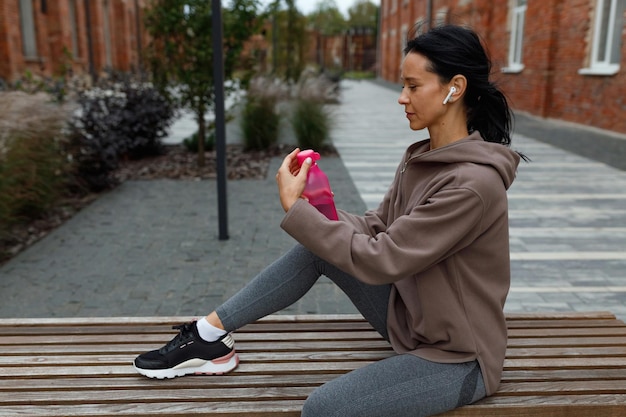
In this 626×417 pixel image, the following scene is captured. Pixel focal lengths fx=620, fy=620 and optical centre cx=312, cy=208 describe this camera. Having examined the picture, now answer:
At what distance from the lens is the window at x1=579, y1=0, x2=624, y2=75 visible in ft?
37.7

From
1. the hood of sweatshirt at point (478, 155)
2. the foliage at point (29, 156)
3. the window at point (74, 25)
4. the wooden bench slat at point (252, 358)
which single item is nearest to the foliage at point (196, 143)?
the foliage at point (29, 156)

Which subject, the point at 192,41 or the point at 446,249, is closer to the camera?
the point at 446,249

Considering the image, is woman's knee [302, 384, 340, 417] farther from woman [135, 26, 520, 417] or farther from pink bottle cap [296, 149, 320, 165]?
pink bottle cap [296, 149, 320, 165]

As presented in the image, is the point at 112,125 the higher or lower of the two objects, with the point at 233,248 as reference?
higher

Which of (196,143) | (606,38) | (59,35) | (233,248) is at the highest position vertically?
(59,35)

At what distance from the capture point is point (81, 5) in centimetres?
2925

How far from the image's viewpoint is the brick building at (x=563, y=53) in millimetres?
11406

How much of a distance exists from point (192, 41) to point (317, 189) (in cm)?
685

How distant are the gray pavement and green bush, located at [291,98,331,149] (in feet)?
4.23

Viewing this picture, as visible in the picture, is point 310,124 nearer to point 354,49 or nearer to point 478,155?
point 478,155

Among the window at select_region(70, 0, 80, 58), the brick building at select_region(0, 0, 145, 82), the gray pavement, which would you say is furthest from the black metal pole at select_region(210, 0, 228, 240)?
the window at select_region(70, 0, 80, 58)

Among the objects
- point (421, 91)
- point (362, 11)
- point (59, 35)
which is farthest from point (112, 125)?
point (362, 11)

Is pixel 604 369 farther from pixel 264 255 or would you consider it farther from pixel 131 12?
pixel 131 12

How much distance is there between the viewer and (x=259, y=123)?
398 inches
